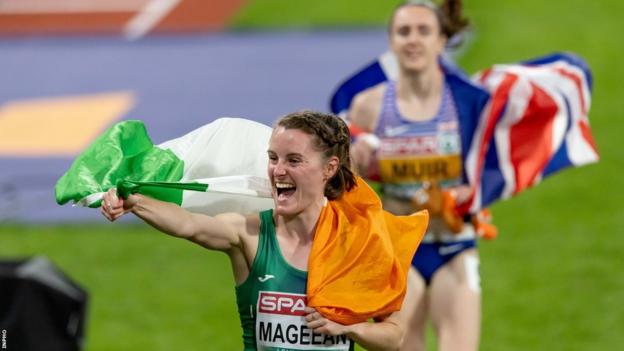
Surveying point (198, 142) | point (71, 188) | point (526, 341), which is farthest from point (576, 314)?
point (71, 188)

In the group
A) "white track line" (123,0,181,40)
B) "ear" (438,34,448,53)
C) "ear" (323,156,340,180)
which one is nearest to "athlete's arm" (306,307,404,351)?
"ear" (323,156,340,180)

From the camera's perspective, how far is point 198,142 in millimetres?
6594

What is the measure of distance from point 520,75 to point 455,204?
939mm

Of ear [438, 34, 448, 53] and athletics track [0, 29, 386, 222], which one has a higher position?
ear [438, 34, 448, 53]

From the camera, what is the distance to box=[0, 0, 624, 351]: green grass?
11594 millimetres

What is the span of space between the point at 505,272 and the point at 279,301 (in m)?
6.76

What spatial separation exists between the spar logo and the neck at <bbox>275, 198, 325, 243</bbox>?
0.77ft

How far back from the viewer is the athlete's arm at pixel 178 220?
580cm

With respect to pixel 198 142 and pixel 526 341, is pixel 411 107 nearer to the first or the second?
pixel 198 142

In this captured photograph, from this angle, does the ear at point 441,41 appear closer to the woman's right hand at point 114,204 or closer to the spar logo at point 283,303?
the spar logo at point 283,303

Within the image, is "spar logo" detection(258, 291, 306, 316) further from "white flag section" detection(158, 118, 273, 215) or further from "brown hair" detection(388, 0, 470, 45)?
"brown hair" detection(388, 0, 470, 45)

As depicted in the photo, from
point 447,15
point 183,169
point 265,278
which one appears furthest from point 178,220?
point 447,15

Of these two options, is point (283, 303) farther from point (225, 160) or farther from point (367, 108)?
point (367, 108)

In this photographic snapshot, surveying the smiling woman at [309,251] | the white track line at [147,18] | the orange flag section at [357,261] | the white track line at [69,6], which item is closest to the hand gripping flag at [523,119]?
the orange flag section at [357,261]
